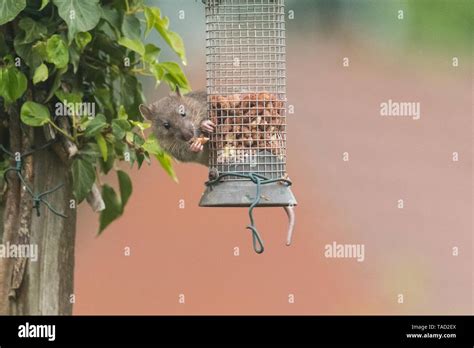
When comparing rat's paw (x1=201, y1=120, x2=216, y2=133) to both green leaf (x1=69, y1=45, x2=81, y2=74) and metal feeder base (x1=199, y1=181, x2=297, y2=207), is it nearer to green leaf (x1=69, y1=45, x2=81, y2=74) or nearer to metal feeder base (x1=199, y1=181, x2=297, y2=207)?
metal feeder base (x1=199, y1=181, x2=297, y2=207)

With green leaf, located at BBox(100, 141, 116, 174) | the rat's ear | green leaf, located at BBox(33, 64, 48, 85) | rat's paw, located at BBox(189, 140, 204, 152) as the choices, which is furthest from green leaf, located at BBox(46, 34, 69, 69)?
rat's paw, located at BBox(189, 140, 204, 152)

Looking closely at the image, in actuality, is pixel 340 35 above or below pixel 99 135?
above

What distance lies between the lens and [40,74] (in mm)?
4402

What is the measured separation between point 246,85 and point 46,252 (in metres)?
1.27

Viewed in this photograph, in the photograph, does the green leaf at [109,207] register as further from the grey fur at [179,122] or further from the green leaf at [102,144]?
the green leaf at [102,144]

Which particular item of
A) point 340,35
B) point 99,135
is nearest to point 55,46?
point 99,135

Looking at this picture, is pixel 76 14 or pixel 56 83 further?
pixel 56 83

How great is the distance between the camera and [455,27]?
24.5 feet

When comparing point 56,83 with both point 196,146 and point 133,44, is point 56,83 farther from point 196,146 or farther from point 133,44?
point 196,146

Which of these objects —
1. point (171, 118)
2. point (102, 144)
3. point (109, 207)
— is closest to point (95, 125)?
point (102, 144)

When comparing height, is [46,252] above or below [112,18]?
below

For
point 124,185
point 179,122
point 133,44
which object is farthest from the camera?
point 179,122

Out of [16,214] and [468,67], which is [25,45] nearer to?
[16,214]

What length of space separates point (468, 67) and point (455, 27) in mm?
302
